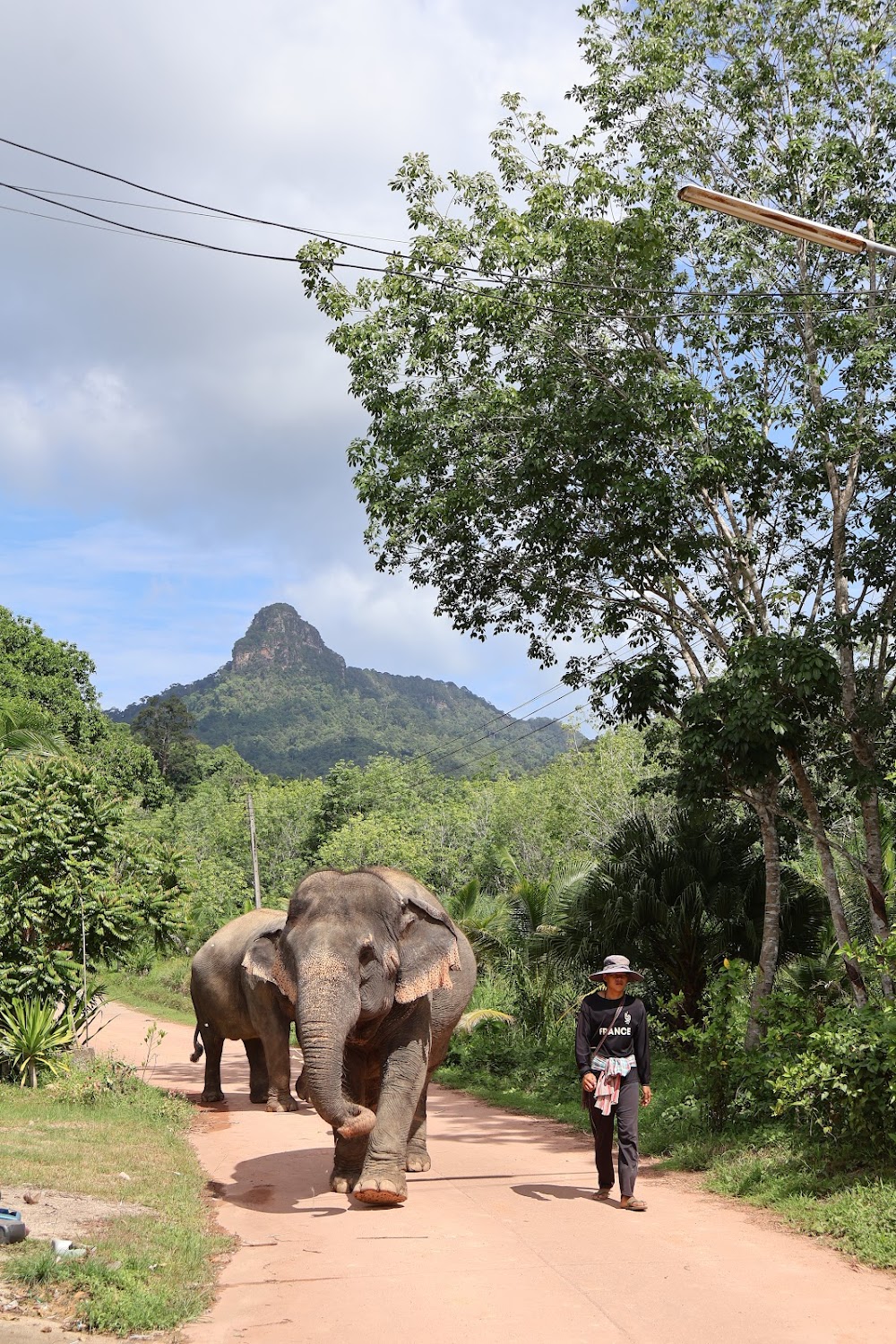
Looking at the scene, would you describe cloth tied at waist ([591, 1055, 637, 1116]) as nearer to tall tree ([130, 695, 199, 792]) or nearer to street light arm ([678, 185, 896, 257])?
street light arm ([678, 185, 896, 257])

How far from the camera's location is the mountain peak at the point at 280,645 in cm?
17825

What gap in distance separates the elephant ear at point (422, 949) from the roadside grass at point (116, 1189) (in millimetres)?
2079

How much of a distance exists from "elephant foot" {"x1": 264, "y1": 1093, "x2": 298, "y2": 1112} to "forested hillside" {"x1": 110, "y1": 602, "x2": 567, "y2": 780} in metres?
77.1

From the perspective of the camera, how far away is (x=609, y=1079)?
840 centimetres

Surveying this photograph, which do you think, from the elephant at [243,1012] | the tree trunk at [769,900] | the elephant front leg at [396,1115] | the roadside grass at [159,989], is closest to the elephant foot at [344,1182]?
the elephant front leg at [396,1115]

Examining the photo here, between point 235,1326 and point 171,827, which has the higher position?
point 171,827

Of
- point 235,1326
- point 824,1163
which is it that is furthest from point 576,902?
point 235,1326

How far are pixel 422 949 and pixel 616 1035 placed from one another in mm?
1564

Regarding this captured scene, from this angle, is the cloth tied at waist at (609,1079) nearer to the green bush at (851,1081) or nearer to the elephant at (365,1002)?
the green bush at (851,1081)

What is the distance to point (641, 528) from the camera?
13.4m

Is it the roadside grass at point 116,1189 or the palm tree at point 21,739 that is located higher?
the palm tree at point 21,739

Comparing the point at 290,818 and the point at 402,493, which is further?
the point at 290,818

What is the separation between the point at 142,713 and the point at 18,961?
202 feet

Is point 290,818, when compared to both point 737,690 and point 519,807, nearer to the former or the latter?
point 519,807
